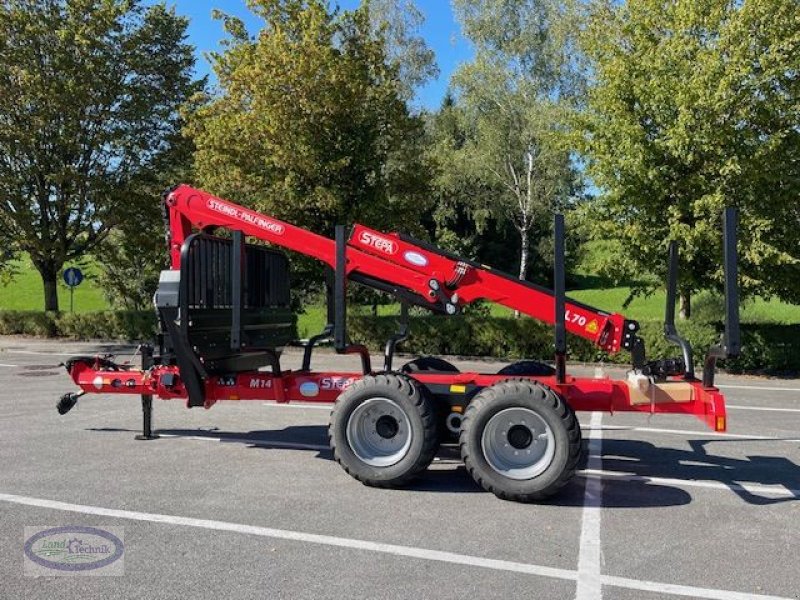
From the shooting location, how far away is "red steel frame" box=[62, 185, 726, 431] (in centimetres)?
597

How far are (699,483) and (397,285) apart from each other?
322cm

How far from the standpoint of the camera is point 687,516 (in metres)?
5.25

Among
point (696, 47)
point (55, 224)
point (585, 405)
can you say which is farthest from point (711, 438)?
point (55, 224)

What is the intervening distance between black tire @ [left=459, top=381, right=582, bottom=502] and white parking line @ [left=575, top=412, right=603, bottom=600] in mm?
350

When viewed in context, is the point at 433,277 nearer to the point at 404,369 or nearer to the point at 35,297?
the point at 404,369

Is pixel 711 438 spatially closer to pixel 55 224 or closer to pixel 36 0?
pixel 55 224

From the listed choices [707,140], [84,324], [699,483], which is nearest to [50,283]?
[84,324]

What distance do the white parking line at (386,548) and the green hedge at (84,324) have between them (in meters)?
18.5

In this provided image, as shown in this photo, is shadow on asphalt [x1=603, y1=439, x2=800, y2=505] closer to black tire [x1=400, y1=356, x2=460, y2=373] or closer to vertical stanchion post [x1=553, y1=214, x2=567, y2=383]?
vertical stanchion post [x1=553, y1=214, x2=567, y2=383]

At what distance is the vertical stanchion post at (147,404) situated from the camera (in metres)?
7.28

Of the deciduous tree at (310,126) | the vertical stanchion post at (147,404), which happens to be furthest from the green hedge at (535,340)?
the vertical stanchion post at (147,404)

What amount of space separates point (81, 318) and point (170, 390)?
19947 millimetres

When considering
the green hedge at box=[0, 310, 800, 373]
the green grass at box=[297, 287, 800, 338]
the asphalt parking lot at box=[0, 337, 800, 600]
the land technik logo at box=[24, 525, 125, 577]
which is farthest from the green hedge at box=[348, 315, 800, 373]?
the land technik logo at box=[24, 525, 125, 577]

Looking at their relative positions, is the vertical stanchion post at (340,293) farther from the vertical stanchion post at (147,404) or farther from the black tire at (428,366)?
the vertical stanchion post at (147,404)
